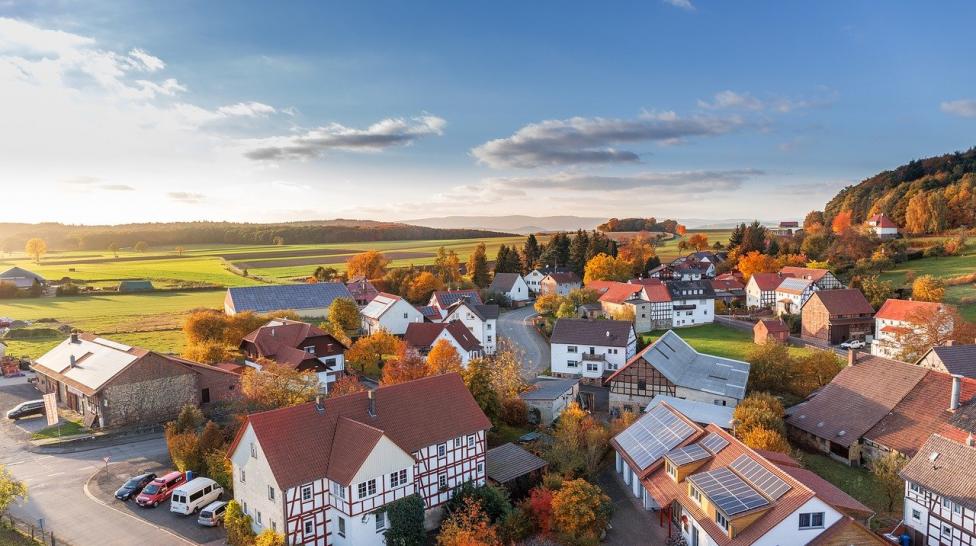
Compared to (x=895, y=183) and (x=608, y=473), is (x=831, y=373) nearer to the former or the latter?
(x=608, y=473)

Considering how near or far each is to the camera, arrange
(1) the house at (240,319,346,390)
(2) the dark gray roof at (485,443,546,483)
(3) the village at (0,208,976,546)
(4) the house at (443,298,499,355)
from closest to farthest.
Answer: (3) the village at (0,208,976,546)
(2) the dark gray roof at (485,443,546,483)
(1) the house at (240,319,346,390)
(4) the house at (443,298,499,355)

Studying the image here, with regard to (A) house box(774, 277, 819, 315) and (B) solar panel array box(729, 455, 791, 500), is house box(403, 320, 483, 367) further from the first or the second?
(A) house box(774, 277, 819, 315)

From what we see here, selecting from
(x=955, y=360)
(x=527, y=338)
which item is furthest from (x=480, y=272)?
(x=955, y=360)

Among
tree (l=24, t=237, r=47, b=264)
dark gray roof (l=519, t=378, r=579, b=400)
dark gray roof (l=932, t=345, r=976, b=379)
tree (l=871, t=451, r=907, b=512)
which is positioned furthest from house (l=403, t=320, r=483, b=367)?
tree (l=24, t=237, r=47, b=264)

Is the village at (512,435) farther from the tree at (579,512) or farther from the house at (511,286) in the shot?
the house at (511,286)

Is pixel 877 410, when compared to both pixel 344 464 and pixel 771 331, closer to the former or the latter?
pixel 771 331

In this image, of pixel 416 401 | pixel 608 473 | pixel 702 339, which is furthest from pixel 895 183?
pixel 416 401
